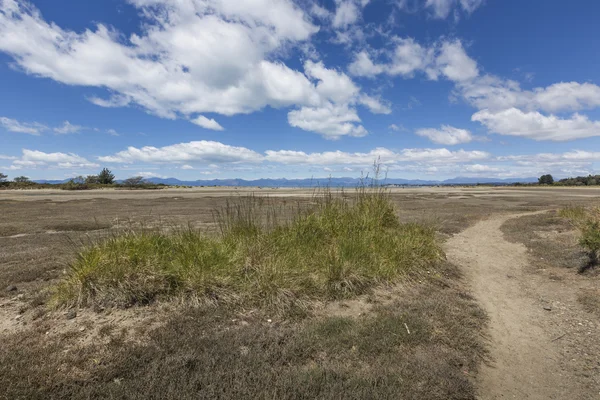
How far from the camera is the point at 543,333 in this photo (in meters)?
5.31

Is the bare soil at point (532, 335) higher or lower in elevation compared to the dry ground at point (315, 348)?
lower

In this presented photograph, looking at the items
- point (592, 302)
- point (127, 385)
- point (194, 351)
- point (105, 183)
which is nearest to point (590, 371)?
point (592, 302)

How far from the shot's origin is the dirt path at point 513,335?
388 cm

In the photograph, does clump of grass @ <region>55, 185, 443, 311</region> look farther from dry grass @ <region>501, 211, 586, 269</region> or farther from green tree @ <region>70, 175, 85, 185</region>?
green tree @ <region>70, 175, 85, 185</region>

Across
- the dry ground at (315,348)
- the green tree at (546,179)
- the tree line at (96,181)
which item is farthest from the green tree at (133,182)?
the green tree at (546,179)

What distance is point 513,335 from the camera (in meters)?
5.24

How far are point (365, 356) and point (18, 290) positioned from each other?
6401 mm

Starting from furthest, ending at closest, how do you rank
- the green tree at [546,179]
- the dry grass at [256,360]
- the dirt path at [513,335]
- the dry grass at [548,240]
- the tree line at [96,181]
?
the green tree at [546,179] → the tree line at [96,181] → the dry grass at [548,240] → the dirt path at [513,335] → the dry grass at [256,360]

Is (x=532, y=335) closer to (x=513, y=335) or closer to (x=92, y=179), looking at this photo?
(x=513, y=335)

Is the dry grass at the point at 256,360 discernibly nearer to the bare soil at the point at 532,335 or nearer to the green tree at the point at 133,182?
the bare soil at the point at 532,335

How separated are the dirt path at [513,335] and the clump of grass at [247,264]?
63.0 inches

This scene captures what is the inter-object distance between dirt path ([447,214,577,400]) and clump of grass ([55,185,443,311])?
5.25 ft

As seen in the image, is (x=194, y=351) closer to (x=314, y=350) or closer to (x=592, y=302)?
(x=314, y=350)

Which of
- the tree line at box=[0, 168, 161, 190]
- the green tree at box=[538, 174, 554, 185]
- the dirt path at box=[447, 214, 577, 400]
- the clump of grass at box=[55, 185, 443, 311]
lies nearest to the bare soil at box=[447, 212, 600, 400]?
the dirt path at box=[447, 214, 577, 400]
